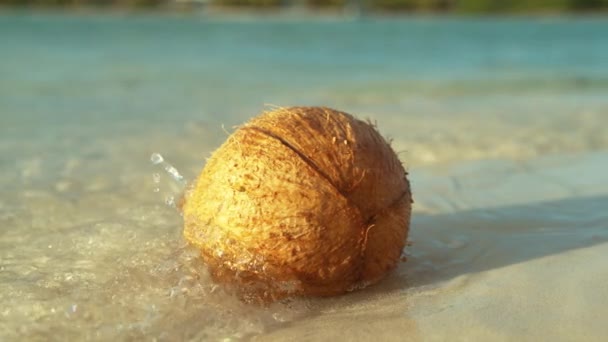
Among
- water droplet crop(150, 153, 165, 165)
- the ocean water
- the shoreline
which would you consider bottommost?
the shoreline

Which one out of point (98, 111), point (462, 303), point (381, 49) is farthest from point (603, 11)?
point (462, 303)

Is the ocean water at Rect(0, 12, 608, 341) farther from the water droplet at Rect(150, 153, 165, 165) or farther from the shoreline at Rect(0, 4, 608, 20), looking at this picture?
the shoreline at Rect(0, 4, 608, 20)

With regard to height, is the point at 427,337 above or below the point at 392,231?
below

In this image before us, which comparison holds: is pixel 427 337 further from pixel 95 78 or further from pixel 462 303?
pixel 95 78

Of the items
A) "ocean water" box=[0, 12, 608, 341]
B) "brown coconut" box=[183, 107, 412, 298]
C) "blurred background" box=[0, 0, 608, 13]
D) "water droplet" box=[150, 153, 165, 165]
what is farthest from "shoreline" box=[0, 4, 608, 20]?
"brown coconut" box=[183, 107, 412, 298]

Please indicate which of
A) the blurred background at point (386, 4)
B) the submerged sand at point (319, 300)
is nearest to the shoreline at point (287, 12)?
the blurred background at point (386, 4)

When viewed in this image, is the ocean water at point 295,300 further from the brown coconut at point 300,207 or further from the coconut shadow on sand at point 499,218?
A: the brown coconut at point 300,207

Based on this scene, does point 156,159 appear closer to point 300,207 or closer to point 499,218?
point 300,207
